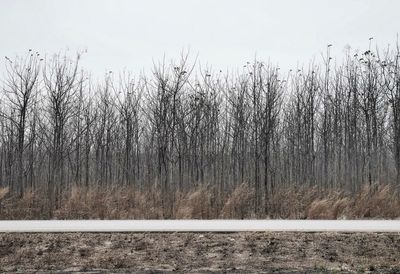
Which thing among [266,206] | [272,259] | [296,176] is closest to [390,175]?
[296,176]

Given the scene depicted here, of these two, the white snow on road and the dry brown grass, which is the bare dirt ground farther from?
the dry brown grass

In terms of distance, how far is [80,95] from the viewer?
1881 cm

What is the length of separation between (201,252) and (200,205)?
15.2ft

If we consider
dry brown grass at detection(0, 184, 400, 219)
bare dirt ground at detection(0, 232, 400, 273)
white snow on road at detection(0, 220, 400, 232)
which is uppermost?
dry brown grass at detection(0, 184, 400, 219)

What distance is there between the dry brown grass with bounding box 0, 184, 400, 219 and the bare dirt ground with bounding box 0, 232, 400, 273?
143 inches

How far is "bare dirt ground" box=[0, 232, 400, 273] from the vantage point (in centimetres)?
668

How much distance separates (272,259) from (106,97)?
15.3m

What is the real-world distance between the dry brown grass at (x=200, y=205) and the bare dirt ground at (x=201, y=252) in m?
3.62

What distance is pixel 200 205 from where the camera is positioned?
39.8 ft

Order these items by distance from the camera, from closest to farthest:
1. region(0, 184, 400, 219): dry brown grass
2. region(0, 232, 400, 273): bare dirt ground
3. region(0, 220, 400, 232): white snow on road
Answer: region(0, 232, 400, 273): bare dirt ground, region(0, 220, 400, 232): white snow on road, region(0, 184, 400, 219): dry brown grass

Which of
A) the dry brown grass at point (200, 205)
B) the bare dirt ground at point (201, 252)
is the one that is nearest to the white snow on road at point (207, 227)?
the bare dirt ground at point (201, 252)

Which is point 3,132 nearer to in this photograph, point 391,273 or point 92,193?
point 92,193

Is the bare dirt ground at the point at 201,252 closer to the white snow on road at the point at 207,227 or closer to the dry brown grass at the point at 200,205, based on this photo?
the white snow on road at the point at 207,227

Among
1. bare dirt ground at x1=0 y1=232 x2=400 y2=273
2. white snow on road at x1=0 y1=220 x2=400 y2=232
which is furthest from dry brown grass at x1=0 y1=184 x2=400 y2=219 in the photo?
bare dirt ground at x1=0 y1=232 x2=400 y2=273
